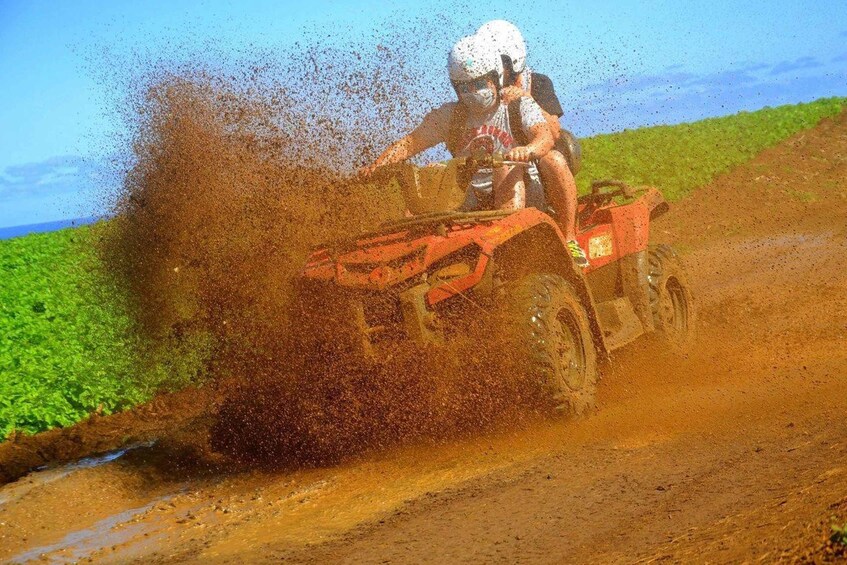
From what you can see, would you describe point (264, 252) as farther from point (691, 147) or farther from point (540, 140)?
point (691, 147)

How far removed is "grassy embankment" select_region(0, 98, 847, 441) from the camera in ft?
26.7

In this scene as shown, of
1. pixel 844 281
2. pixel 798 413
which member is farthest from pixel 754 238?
pixel 798 413

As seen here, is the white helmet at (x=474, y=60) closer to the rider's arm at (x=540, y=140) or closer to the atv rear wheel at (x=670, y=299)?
the rider's arm at (x=540, y=140)

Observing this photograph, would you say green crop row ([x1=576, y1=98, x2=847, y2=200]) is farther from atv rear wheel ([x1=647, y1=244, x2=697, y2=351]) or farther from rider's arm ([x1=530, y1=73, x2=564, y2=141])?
rider's arm ([x1=530, y1=73, x2=564, y2=141])

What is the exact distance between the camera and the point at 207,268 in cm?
625

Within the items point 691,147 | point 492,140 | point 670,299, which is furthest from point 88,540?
point 691,147

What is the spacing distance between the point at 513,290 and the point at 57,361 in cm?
587

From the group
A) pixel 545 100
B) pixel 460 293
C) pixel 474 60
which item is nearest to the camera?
pixel 460 293

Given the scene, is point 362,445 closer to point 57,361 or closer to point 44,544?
point 44,544

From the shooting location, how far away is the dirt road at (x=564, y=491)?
3.55 metres

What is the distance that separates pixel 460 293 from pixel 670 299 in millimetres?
2921

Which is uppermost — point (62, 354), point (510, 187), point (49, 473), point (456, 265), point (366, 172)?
point (366, 172)

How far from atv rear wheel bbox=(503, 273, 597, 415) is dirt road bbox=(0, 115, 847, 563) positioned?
0.21 m

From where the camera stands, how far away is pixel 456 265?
5223 millimetres
